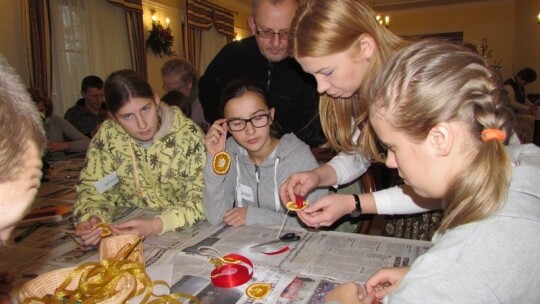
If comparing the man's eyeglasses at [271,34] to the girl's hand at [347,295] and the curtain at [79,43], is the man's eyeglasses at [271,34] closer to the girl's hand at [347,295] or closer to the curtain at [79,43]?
the girl's hand at [347,295]

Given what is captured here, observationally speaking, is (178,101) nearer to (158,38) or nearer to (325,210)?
(325,210)

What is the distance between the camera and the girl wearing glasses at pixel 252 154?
1.95 metres

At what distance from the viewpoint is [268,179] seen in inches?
79.6

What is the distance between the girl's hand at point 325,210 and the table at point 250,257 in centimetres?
5

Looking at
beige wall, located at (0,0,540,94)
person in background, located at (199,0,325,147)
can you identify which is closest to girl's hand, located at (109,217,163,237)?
person in background, located at (199,0,325,147)

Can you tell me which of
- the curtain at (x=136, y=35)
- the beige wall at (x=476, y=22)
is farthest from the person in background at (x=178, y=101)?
the beige wall at (x=476, y=22)

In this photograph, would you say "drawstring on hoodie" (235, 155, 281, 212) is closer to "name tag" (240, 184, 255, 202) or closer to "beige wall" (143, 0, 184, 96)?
"name tag" (240, 184, 255, 202)

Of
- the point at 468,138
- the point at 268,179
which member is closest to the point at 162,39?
the point at 268,179

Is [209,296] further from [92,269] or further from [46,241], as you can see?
[46,241]

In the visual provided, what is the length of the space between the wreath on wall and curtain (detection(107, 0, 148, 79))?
0.32 meters

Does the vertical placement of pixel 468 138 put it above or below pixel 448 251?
above

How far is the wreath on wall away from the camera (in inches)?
293

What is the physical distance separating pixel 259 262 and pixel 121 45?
661cm

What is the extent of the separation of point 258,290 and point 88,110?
444cm
